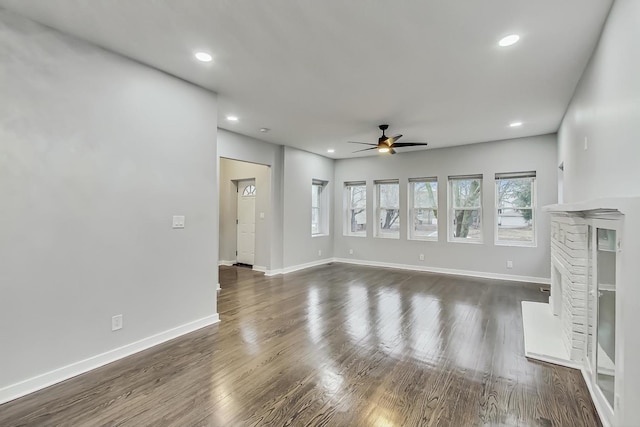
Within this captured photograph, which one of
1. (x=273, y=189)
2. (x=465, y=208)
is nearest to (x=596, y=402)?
(x=465, y=208)

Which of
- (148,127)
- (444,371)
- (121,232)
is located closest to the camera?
(444,371)

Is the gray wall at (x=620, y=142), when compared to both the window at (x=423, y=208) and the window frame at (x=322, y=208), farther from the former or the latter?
the window frame at (x=322, y=208)

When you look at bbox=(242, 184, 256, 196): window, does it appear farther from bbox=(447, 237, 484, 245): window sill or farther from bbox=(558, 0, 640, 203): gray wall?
bbox=(558, 0, 640, 203): gray wall

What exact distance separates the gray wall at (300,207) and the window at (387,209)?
1412 mm

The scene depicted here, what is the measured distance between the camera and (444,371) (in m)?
2.53

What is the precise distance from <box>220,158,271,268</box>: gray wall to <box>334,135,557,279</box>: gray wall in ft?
7.46

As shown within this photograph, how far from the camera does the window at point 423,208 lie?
6.90 meters

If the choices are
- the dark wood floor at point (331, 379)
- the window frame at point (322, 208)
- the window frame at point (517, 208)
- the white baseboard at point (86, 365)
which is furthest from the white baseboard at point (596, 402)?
the window frame at point (322, 208)

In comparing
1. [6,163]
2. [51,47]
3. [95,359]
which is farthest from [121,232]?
[51,47]

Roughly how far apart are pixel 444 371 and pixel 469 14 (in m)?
2.82

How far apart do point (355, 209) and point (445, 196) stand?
7.67 ft

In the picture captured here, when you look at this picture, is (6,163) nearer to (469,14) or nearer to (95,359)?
(95,359)

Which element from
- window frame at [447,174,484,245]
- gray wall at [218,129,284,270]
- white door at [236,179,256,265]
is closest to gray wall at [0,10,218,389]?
gray wall at [218,129,284,270]

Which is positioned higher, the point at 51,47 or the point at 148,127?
the point at 51,47
